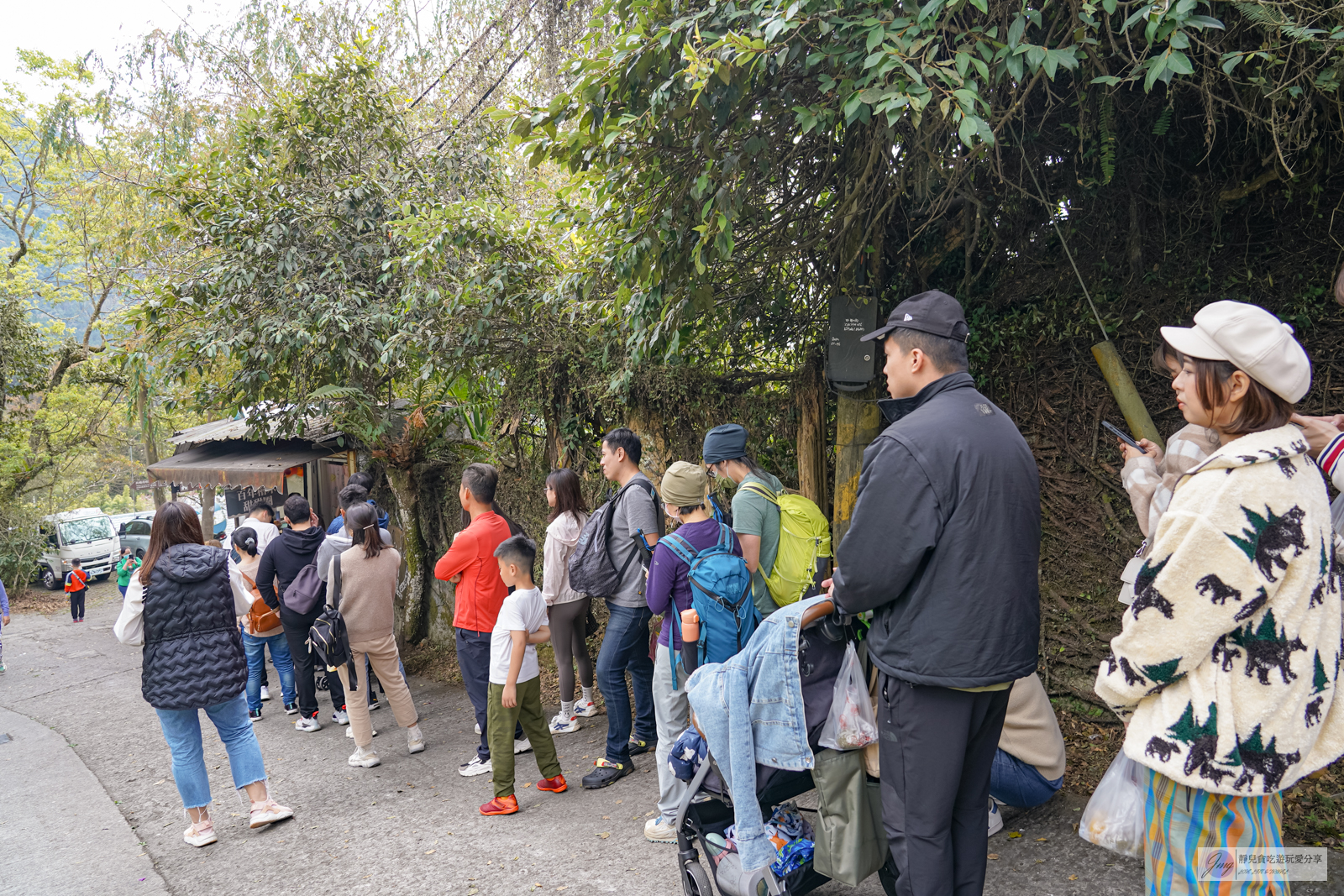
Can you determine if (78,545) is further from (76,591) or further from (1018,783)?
(1018,783)

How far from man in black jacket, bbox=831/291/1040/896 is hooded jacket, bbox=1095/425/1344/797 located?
1.35 ft

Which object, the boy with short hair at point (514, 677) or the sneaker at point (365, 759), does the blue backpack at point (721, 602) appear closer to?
the boy with short hair at point (514, 677)

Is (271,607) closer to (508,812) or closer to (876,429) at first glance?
(508,812)

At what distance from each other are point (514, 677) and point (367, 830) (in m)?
1.32

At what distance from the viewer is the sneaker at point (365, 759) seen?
5.76 m

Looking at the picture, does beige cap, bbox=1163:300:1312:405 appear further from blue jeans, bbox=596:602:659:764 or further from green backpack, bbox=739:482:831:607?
blue jeans, bbox=596:602:659:764

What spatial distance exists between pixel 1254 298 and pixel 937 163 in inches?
65.5

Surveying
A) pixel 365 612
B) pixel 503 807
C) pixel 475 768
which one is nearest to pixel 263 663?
pixel 365 612

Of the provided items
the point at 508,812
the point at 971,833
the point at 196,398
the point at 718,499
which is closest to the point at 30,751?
the point at 196,398

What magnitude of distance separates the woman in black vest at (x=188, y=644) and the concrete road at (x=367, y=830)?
1.46 ft

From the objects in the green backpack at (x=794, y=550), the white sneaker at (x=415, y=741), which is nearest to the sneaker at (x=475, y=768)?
the white sneaker at (x=415, y=741)

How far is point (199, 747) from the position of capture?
4.68 meters

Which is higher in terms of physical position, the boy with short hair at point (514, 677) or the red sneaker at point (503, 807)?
the boy with short hair at point (514, 677)

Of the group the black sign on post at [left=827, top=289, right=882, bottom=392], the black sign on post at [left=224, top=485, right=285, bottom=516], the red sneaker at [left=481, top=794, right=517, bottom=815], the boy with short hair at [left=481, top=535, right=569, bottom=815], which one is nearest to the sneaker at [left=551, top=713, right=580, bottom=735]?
the boy with short hair at [left=481, top=535, right=569, bottom=815]
